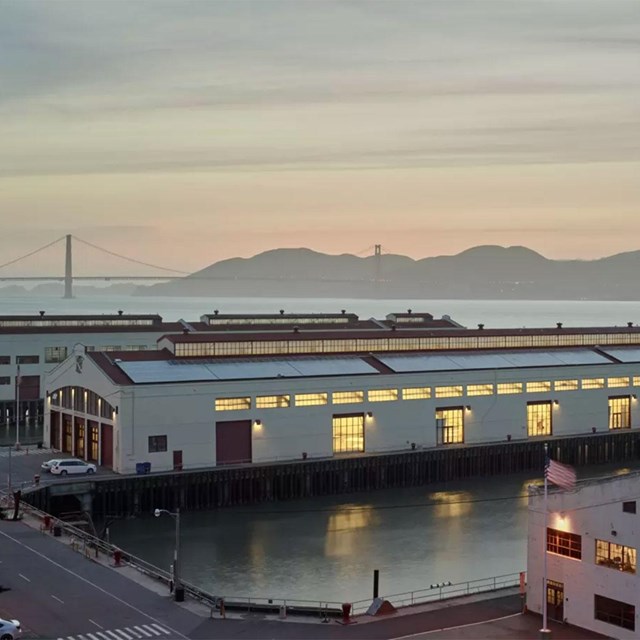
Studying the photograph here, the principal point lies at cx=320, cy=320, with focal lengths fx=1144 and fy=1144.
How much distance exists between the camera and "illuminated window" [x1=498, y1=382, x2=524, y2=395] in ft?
333

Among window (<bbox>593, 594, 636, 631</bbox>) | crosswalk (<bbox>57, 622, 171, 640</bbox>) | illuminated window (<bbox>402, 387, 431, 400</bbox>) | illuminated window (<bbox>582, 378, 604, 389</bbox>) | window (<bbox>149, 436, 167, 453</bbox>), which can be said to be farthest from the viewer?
illuminated window (<bbox>582, 378, 604, 389</bbox>)

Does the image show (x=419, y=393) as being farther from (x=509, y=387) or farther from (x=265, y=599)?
(x=265, y=599)

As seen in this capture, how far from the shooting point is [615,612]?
47.2 m

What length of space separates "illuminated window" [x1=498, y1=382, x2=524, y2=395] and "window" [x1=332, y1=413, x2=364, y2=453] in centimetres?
1455

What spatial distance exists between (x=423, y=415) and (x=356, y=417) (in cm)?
648

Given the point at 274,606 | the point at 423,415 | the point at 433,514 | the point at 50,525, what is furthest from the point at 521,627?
the point at 423,415

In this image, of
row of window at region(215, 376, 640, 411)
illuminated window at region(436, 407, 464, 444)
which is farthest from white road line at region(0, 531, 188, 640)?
illuminated window at region(436, 407, 464, 444)

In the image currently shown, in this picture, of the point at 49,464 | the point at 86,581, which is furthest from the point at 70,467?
the point at 86,581

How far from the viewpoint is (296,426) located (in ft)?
299

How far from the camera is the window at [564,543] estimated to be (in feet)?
162

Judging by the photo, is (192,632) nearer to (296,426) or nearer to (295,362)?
(296,426)

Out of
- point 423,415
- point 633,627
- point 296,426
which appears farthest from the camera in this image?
point 423,415

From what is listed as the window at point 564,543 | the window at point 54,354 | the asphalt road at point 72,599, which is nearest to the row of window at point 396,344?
the asphalt road at point 72,599

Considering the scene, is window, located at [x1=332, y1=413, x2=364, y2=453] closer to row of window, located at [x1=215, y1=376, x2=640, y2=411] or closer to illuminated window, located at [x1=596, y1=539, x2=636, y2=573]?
row of window, located at [x1=215, y1=376, x2=640, y2=411]
